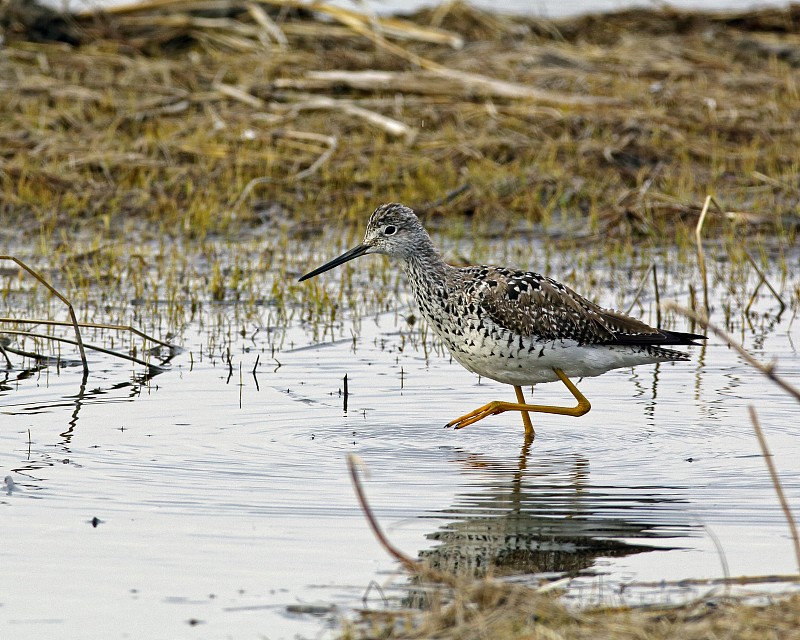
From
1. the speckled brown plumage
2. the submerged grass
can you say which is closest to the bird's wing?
the speckled brown plumage

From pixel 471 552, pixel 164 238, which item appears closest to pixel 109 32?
pixel 164 238

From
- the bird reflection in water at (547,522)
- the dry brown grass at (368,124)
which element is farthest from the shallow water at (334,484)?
the dry brown grass at (368,124)

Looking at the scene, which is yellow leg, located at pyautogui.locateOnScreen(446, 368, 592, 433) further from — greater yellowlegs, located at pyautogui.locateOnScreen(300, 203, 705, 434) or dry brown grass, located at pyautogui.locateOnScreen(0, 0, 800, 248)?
dry brown grass, located at pyautogui.locateOnScreen(0, 0, 800, 248)

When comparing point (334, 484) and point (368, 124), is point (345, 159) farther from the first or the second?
point (334, 484)

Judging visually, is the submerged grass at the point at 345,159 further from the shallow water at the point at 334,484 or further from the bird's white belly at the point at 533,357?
the bird's white belly at the point at 533,357

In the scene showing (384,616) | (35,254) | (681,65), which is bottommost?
(384,616)

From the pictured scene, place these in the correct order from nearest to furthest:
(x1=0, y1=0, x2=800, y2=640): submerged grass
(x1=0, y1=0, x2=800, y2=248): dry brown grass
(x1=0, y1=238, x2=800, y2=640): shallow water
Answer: (x1=0, y1=238, x2=800, y2=640): shallow water < (x1=0, y1=0, x2=800, y2=640): submerged grass < (x1=0, y1=0, x2=800, y2=248): dry brown grass

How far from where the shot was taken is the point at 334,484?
6.20 meters

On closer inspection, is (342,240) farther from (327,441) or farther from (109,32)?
(109,32)

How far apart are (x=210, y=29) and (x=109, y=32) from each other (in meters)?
1.35

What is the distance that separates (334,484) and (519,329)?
5.26 ft

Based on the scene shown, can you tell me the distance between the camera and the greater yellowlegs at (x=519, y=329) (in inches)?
284

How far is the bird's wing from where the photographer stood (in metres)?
7.25

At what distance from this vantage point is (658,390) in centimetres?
833
